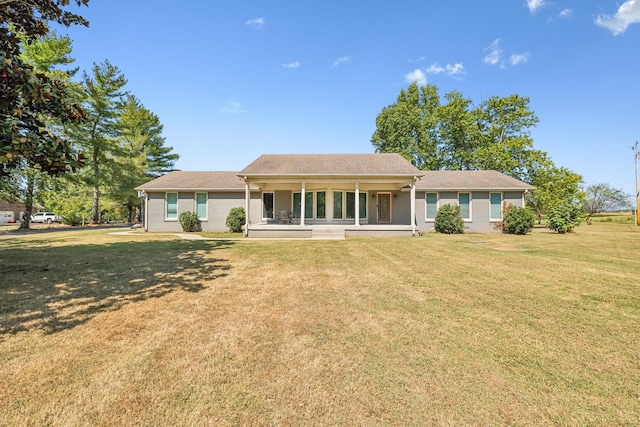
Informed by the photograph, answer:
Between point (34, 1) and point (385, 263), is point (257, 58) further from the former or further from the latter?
point (385, 263)

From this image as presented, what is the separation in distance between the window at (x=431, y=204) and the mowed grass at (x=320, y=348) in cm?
1232

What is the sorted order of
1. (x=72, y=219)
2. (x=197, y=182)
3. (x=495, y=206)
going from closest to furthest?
(x=495, y=206) < (x=197, y=182) < (x=72, y=219)

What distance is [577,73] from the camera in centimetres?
1808

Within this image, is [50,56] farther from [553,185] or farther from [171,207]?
[553,185]

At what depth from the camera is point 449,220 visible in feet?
55.6

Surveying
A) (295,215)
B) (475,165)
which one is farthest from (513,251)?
(475,165)

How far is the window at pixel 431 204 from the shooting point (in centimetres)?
1867

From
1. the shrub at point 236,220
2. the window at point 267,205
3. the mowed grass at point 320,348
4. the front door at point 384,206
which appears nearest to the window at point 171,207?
the shrub at point 236,220

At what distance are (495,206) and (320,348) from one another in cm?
1948

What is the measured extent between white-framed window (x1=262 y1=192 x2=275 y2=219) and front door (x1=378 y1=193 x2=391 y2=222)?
23.7 feet

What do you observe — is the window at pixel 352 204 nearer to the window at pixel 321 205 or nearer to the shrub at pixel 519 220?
the window at pixel 321 205

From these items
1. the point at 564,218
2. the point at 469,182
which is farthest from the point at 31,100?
the point at 564,218

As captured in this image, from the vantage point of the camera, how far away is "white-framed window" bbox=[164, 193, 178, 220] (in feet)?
62.6

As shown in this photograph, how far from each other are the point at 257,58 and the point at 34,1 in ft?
39.9
